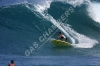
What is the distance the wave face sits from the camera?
25.8m

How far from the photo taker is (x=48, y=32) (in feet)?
94.0

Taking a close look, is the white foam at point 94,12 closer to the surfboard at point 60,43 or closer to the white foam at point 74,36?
the white foam at point 74,36

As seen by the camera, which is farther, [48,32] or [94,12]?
[94,12]

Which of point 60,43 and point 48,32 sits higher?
point 48,32

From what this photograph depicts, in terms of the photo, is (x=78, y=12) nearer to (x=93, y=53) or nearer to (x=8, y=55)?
(x=93, y=53)

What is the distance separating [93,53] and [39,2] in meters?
12.9

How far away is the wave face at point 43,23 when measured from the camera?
25797mm

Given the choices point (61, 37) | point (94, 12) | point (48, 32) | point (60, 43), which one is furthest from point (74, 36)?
point (94, 12)

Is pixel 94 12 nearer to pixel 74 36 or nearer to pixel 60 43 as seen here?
pixel 74 36

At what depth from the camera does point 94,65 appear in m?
21.1

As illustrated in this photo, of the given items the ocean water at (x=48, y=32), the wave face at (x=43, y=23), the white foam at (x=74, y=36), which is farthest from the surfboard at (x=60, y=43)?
the white foam at (x=74, y=36)

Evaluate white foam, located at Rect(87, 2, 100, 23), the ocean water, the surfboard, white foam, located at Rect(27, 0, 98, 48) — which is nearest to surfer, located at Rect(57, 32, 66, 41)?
the surfboard

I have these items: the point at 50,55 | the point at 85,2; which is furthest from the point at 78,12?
the point at 50,55

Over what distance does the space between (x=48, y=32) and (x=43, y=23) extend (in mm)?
1625
